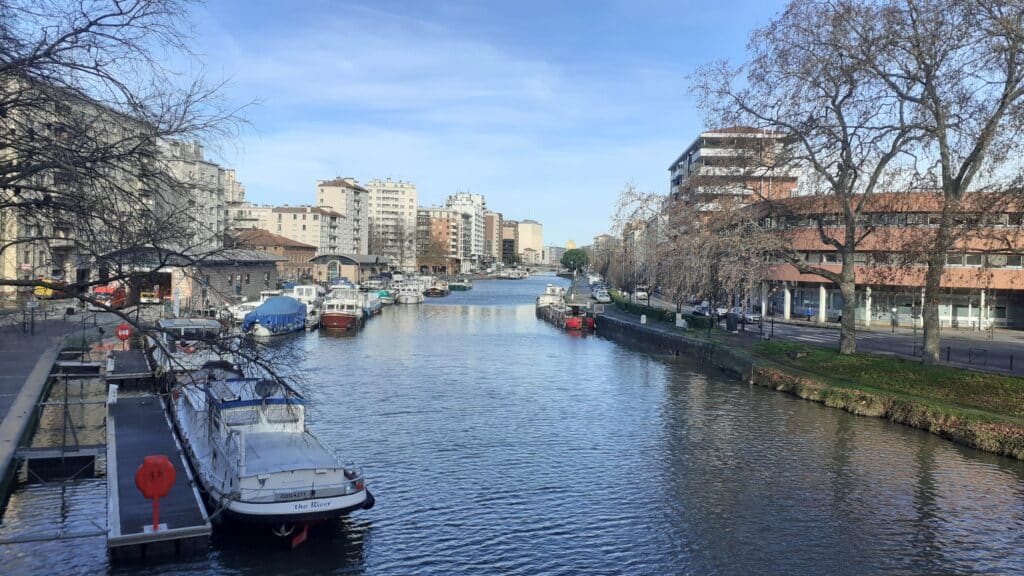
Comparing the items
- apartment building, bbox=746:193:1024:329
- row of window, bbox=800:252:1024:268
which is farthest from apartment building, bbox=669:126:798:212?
row of window, bbox=800:252:1024:268

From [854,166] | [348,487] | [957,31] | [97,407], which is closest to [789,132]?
[854,166]

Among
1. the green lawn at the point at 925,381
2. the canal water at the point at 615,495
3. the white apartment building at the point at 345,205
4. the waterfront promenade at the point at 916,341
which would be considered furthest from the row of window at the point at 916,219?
the white apartment building at the point at 345,205

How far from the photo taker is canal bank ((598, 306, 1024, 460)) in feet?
79.8

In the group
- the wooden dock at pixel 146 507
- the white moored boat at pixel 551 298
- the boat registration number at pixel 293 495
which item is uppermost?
the white moored boat at pixel 551 298

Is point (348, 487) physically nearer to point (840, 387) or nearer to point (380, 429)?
point (380, 429)

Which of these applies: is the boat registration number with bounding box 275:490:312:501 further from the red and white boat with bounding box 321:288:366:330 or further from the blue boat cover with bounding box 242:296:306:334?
the red and white boat with bounding box 321:288:366:330

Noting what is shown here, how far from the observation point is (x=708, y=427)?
26.9 metres

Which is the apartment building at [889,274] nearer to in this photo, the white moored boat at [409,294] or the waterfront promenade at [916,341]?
the waterfront promenade at [916,341]

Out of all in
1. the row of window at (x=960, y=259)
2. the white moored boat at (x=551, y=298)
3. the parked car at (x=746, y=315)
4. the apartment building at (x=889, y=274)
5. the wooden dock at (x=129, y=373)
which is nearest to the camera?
the wooden dock at (x=129, y=373)

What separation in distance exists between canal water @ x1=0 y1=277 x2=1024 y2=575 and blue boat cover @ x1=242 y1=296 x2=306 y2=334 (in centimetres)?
2100

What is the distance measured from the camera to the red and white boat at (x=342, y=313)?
59.5 metres

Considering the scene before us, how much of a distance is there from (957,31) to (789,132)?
7.90 m

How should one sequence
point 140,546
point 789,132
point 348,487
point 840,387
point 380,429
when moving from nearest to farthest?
point 140,546, point 348,487, point 380,429, point 840,387, point 789,132

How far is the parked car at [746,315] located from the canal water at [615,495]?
2227 cm
